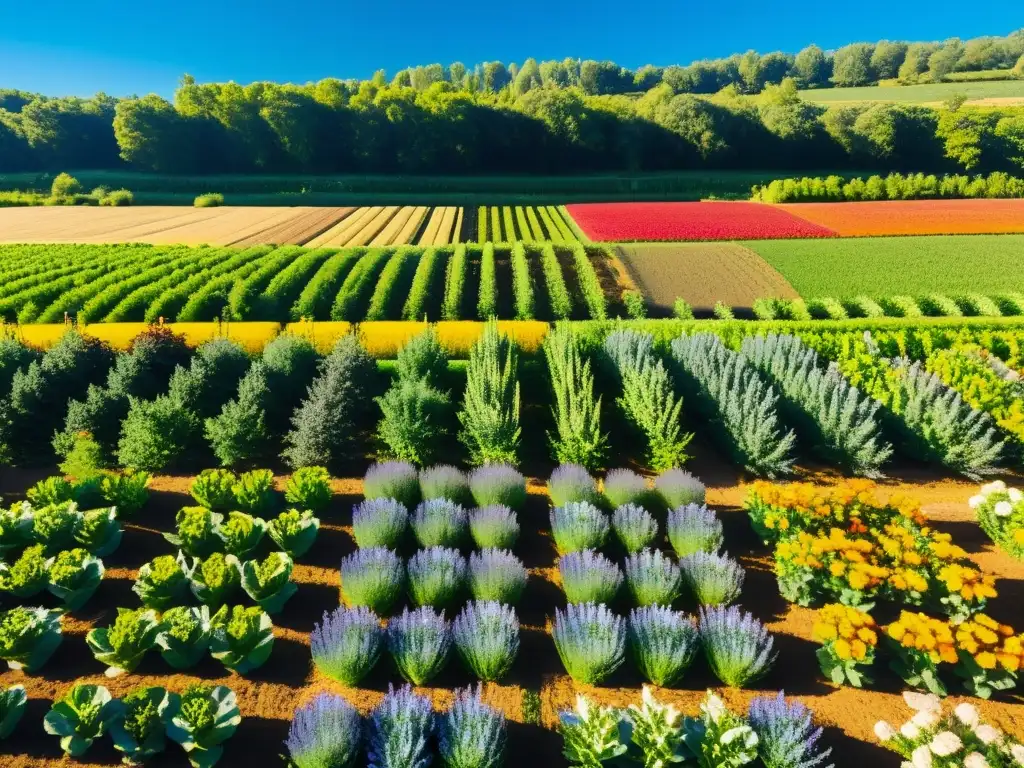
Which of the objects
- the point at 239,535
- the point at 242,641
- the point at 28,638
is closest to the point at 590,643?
the point at 242,641

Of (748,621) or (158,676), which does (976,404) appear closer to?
Answer: (748,621)

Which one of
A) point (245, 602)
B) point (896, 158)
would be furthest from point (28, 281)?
point (896, 158)

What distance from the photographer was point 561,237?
32656mm

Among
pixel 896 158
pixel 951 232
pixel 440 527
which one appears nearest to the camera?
pixel 440 527

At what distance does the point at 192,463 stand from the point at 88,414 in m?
2.15

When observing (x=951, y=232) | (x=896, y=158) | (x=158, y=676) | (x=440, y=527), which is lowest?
(x=158, y=676)

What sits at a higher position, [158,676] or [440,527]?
[440,527]

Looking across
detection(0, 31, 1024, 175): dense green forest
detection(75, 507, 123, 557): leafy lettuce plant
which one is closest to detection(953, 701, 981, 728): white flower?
detection(75, 507, 123, 557): leafy lettuce plant

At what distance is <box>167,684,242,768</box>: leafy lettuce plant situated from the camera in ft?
16.5

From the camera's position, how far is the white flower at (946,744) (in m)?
4.44

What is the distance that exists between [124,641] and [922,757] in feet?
24.5

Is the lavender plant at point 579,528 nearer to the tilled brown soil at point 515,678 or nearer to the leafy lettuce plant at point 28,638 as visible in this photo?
the tilled brown soil at point 515,678

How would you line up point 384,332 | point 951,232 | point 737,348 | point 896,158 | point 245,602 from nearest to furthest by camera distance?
1. point 245,602
2. point 737,348
3. point 384,332
4. point 951,232
5. point 896,158

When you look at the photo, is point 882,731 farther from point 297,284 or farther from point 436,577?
point 297,284
